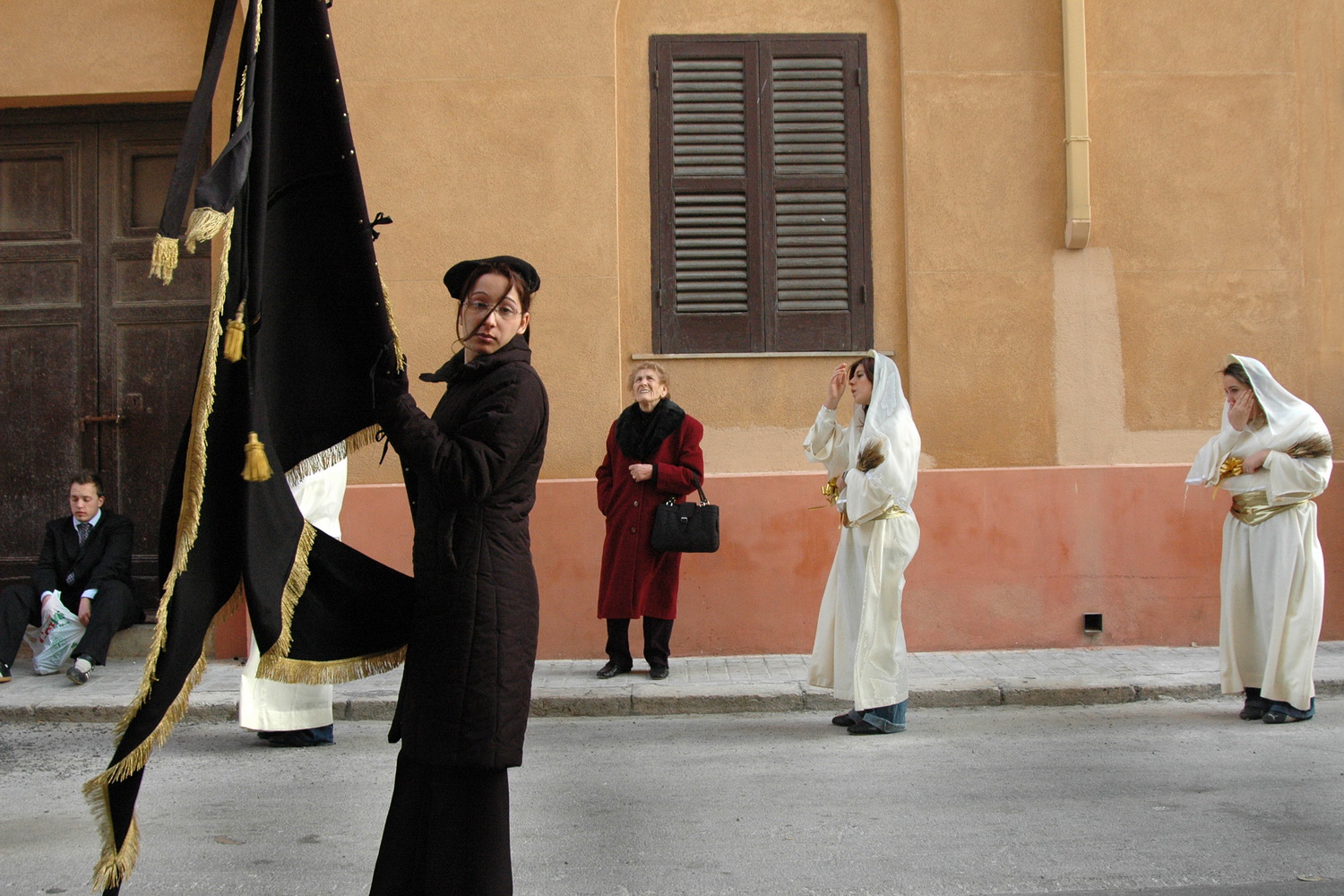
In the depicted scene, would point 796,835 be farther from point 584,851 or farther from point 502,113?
point 502,113

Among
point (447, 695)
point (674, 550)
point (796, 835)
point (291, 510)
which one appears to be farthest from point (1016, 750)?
point (291, 510)

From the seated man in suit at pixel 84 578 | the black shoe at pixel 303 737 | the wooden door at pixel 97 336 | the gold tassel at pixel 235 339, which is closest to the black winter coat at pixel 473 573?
the gold tassel at pixel 235 339

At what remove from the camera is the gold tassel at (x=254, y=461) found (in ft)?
9.09

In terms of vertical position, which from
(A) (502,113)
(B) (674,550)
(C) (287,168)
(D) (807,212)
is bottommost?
(B) (674,550)

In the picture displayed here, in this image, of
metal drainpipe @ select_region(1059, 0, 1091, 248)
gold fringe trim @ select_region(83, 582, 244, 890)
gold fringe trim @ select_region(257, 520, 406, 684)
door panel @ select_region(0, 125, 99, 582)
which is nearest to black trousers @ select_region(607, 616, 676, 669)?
metal drainpipe @ select_region(1059, 0, 1091, 248)

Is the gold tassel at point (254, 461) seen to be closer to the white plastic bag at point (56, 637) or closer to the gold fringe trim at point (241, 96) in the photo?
the gold fringe trim at point (241, 96)

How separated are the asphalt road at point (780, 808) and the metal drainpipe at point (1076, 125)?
3563 millimetres

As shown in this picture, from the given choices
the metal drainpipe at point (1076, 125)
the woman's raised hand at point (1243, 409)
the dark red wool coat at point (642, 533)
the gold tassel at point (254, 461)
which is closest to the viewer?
the gold tassel at point (254, 461)

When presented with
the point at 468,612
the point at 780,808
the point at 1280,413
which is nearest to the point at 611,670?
the point at 780,808

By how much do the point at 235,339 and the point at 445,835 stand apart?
1.30m

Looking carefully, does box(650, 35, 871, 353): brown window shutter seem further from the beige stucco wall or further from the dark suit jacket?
the dark suit jacket

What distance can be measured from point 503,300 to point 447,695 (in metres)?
1.01

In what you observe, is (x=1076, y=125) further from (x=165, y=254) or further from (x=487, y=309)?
(x=165, y=254)

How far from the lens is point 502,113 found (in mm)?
8758
